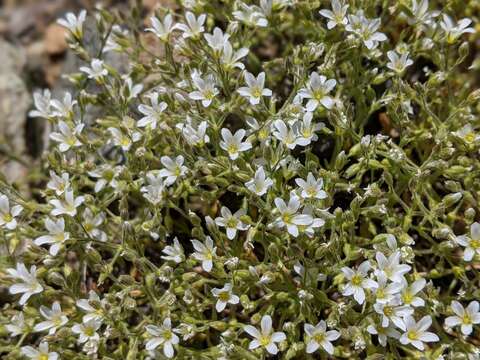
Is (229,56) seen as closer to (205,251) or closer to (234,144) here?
(234,144)

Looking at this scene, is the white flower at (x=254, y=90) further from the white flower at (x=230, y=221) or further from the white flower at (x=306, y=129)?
the white flower at (x=230, y=221)

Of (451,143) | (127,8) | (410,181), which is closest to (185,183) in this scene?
(410,181)

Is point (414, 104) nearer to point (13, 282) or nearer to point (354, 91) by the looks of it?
point (354, 91)

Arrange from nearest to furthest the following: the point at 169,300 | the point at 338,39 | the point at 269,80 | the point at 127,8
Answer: the point at 169,300 → the point at 338,39 → the point at 269,80 → the point at 127,8

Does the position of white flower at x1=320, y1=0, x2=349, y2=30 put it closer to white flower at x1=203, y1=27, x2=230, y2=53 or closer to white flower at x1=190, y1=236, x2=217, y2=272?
white flower at x1=203, y1=27, x2=230, y2=53

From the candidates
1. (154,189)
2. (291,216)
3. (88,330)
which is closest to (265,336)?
(291,216)

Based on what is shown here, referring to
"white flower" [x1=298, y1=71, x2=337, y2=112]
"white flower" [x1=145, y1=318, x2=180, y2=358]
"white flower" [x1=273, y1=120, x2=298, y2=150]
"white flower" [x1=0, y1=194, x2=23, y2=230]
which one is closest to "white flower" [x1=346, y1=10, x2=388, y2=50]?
"white flower" [x1=298, y1=71, x2=337, y2=112]
